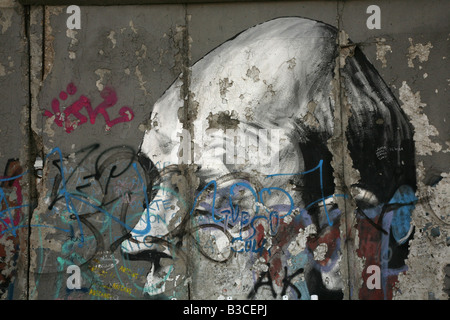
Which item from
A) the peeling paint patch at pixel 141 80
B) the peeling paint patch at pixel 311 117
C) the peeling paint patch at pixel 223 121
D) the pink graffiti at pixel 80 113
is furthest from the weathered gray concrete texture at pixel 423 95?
the pink graffiti at pixel 80 113

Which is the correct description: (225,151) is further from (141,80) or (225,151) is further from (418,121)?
(418,121)

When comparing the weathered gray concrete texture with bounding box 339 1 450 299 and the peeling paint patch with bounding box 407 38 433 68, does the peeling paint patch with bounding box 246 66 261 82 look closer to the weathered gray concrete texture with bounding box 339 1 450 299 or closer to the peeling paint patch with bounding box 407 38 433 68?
the weathered gray concrete texture with bounding box 339 1 450 299

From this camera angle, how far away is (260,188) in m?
4.20

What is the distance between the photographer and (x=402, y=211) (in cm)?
418

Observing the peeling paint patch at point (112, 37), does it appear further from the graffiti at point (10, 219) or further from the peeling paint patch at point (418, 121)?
the peeling paint patch at point (418, 121)

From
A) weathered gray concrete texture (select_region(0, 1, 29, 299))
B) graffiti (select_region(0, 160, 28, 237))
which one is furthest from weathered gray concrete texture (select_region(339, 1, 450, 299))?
graffiti (select_region(0, 160, 28, 237))

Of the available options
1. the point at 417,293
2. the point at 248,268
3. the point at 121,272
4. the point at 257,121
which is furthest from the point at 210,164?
the point at 417,293

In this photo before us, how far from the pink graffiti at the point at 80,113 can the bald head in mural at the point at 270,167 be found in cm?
31

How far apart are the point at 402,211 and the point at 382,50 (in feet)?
5.09

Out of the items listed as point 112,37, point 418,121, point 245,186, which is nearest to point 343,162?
point 418,121

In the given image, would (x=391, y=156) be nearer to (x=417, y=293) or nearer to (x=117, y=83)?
(x=417, y=293)

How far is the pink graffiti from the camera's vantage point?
420cm

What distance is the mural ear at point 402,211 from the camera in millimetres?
4172

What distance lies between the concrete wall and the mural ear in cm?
1
